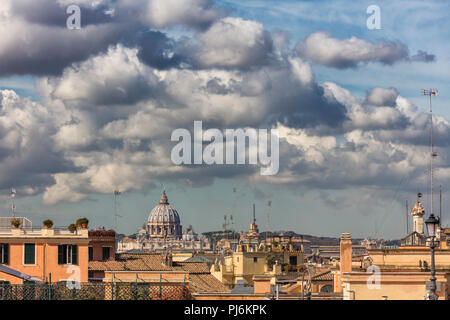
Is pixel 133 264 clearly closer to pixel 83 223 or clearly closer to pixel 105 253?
pixel 105 253

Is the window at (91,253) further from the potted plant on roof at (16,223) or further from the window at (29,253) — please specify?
the window at (29,253)

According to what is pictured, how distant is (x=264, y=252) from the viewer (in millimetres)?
99875

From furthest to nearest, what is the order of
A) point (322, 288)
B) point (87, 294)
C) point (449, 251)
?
point (322, 288) < point (449, 251) < point (87, 294)

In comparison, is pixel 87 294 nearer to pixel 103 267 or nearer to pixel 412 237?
pixel 412 237

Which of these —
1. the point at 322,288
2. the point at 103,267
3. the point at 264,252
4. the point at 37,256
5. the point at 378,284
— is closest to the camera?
the point at 378,284

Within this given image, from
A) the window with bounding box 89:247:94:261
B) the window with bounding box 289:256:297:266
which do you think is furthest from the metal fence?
the window with bounding box 289:256:297:266

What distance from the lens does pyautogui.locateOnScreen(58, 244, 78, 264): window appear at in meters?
47.8

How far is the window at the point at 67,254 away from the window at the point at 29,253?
1.35m

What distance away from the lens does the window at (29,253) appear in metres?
47.5

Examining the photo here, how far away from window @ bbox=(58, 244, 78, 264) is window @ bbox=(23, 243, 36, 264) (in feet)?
4.43

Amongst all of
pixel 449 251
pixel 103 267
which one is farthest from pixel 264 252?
pixel 449 251

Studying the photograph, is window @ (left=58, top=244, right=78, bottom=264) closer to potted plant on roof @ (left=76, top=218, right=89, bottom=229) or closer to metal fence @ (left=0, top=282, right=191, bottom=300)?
potted plant on roof @ (left=76, top=218, right=89, bottom=229)
